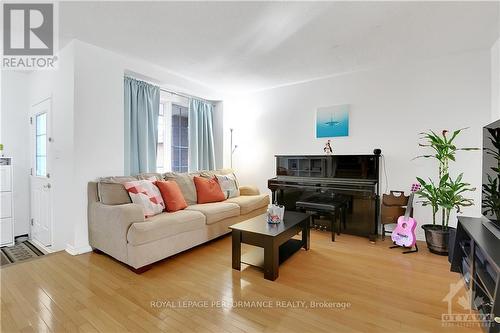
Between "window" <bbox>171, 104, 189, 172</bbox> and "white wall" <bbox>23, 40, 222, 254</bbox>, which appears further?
"window" <bbox>171, 104, 189, 172</bbox>

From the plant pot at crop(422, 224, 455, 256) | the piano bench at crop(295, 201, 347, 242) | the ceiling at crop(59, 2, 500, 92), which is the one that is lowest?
the plant pot at crop(422, 224, 455, 256)

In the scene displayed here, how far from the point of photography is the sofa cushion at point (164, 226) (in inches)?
89.8

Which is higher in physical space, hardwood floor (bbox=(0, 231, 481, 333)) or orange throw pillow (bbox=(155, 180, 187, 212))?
orange throw pillow (bbox=(155, 180, 187, 212))

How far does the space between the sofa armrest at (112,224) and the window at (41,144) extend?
128 cm

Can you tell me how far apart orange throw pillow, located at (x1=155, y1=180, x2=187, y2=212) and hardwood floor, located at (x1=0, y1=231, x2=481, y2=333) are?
59 centimetres

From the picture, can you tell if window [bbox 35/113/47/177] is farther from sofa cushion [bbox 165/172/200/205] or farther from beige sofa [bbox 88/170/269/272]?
sofa cushion [bbox 165/172/200/205]

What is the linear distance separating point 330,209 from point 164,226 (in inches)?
84.7

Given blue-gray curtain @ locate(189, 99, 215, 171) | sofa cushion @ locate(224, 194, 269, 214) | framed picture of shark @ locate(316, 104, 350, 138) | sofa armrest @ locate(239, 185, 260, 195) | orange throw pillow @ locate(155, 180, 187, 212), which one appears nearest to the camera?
orange throw pillow @ locate(155, 180, 187, 212)

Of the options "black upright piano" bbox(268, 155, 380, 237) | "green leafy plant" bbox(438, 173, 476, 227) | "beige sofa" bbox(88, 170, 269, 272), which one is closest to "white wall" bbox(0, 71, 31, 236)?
"beige sofa" bbox(88, 170, 269, 272)

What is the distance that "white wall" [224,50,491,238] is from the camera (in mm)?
3018

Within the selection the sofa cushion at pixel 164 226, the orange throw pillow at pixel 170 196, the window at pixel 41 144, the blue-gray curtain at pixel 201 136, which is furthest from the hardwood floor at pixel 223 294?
the blue-gray curtain at pixel 201 136

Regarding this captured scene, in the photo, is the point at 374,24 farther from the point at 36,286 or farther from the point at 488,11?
the point at 36,286

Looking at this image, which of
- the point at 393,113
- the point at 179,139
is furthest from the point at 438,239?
the point at 179,139

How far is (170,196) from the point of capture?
3.01 metres
